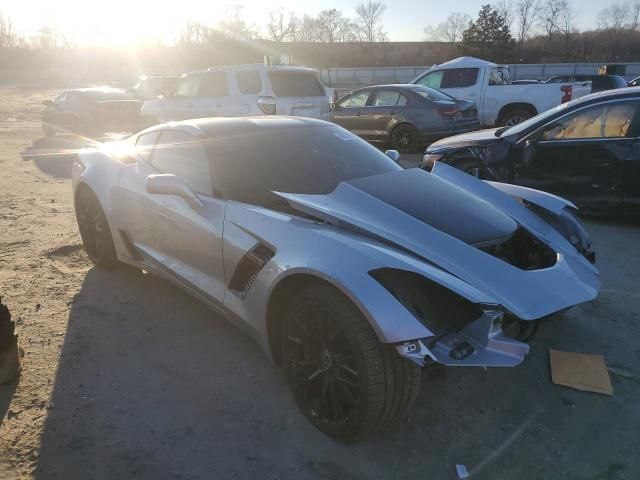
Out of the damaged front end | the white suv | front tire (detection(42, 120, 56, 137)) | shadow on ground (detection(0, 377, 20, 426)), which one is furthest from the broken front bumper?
front tire (detection(42, 120, 56, 137))

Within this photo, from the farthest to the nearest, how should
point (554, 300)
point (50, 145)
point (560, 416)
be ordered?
point (50, 145) < point (560, 416) < point (554, 300)

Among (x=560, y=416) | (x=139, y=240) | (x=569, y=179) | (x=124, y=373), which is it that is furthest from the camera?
(x=569, y=179)

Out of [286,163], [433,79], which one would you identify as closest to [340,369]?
[286,163]

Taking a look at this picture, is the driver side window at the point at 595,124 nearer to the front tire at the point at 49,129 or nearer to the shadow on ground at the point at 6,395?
the shadow on ground at the point at 6,395

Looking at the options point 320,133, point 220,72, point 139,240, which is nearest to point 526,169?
point 320,133

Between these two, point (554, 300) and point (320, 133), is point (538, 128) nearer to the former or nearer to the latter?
point (320, 133)

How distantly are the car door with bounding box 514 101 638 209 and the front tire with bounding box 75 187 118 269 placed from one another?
4.61 meters

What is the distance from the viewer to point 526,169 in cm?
618

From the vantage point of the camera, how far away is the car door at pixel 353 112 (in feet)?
37.9

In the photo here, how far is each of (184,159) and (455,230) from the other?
1.94 metres

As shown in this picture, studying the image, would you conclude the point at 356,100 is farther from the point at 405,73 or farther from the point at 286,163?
the point at 405,73

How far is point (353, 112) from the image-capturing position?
459 inches

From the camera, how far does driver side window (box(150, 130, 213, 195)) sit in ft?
11.2

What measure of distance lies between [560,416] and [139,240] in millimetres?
3014
